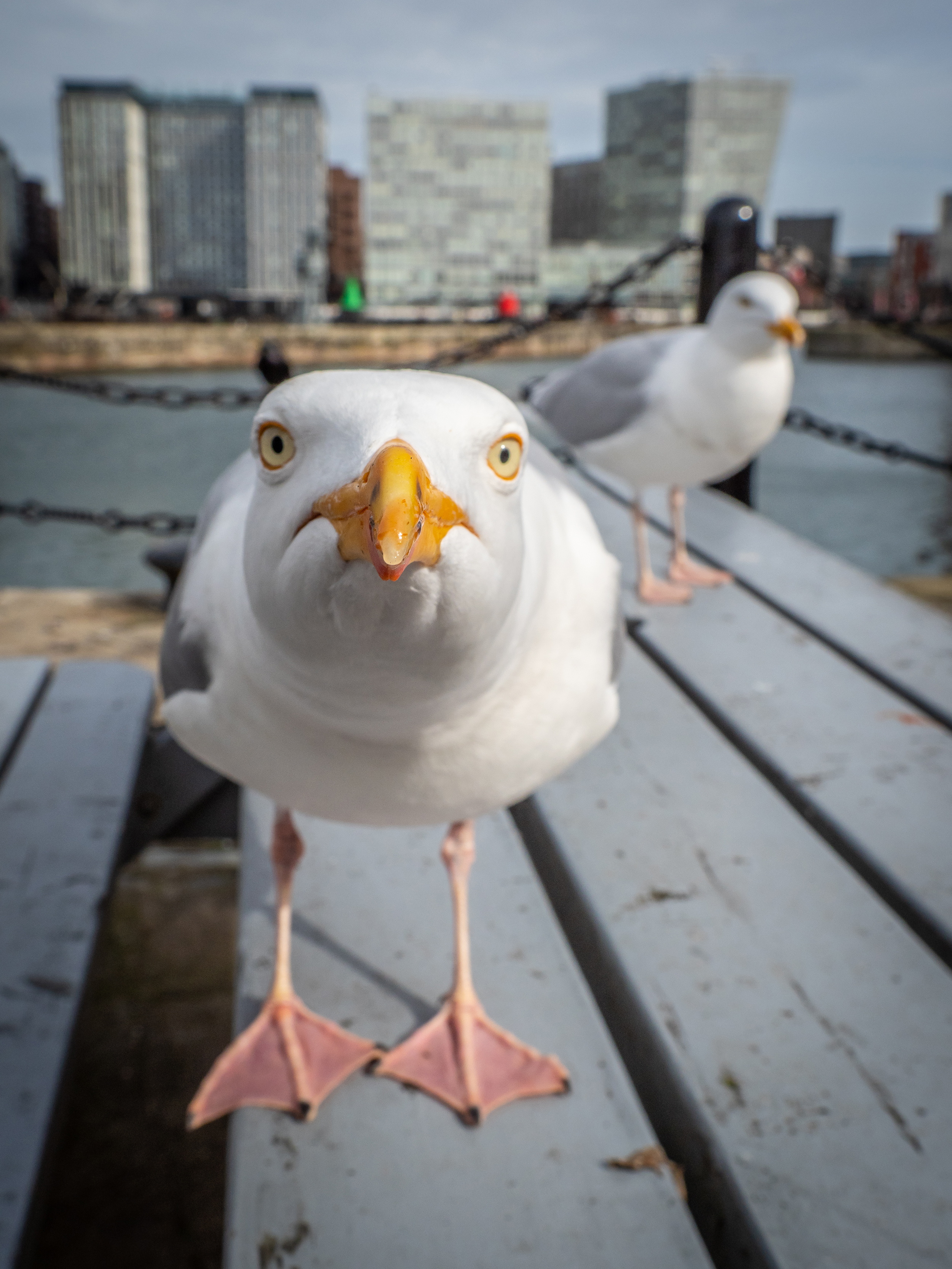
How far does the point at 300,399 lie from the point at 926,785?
1211 mm

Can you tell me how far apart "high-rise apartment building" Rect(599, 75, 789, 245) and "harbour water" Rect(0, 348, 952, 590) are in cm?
8816

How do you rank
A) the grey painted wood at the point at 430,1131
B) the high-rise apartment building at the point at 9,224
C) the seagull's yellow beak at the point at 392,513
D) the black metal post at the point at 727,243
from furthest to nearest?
the high-rise apartment building at the point at 9,224 → the black metal post at the point at 727,243 → the grey painted wood at the point at 430,1131 → the seagull's yellow beak at the point at 392,513

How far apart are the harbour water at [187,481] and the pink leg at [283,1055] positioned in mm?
6013

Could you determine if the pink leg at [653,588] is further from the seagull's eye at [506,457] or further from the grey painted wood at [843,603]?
the seagull's eye at [506,457]

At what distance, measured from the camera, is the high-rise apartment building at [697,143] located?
95.9 meters

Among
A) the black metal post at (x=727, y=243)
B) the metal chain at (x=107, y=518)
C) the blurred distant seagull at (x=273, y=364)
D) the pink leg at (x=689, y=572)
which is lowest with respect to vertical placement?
the metal chain at (x=107, y=518)

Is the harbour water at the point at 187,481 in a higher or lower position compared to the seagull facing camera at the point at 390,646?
lower

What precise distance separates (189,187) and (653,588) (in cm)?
10950

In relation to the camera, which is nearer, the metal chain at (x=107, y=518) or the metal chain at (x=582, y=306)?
the metal chain at (x=107, y=518)

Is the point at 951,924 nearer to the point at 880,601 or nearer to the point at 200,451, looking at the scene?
the point at 880,601

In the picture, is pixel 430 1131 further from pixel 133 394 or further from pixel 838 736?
pixel 133 394

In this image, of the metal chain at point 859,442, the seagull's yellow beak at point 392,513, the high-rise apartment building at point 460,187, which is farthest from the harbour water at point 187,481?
the high-rise apartment building at point 460,187

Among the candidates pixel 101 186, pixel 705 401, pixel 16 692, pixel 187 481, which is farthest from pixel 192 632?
pixel 101 186

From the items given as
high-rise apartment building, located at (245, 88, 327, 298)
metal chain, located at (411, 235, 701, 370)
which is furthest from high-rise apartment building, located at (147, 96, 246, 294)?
metal chain, located at (411, 235, 701, 370)
